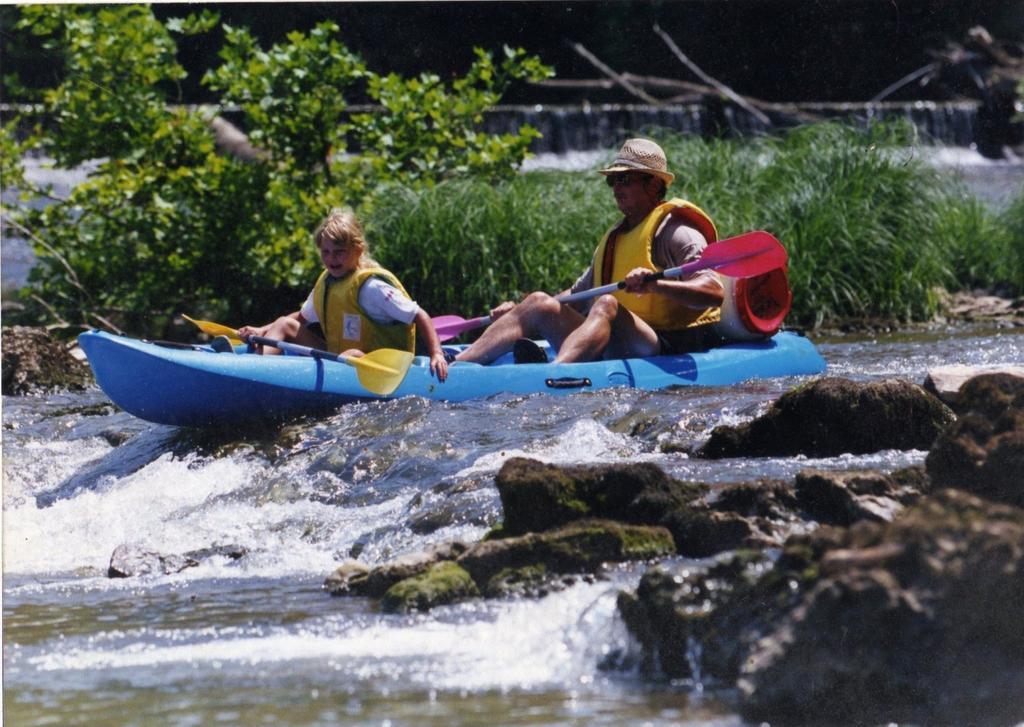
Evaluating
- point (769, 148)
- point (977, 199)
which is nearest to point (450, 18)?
point (769, 148)

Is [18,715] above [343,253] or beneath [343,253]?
beneath

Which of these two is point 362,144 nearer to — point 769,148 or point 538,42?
point 538,42

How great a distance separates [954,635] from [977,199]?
7.04 metres

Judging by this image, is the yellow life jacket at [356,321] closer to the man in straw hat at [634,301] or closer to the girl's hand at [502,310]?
the man in straw hat at [634,301]

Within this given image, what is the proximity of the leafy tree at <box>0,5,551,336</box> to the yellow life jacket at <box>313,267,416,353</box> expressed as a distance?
224cm

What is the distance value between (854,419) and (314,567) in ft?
4.96

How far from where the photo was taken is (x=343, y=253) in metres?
5.14

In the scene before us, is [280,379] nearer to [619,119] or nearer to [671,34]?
[671,34]

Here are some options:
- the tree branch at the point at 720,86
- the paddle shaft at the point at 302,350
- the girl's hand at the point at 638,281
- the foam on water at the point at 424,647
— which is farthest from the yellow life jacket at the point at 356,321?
the tree branch at the point at 720,86

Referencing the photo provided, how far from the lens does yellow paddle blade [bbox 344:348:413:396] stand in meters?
4.98

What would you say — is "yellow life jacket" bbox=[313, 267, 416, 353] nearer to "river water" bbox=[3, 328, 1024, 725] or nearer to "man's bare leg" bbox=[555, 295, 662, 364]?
"river water" bbox=[3, 328, 1024, 725]

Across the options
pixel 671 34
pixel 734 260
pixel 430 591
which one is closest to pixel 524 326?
pixel 734 260

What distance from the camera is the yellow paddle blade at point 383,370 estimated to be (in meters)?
4.98

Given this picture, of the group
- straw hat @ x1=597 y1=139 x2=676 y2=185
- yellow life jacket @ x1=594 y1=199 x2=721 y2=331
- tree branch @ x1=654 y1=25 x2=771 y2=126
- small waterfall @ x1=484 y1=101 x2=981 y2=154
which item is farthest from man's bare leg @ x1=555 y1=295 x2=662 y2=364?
small waterfall @ x1=484 y1=101 x2=981 y2=154
